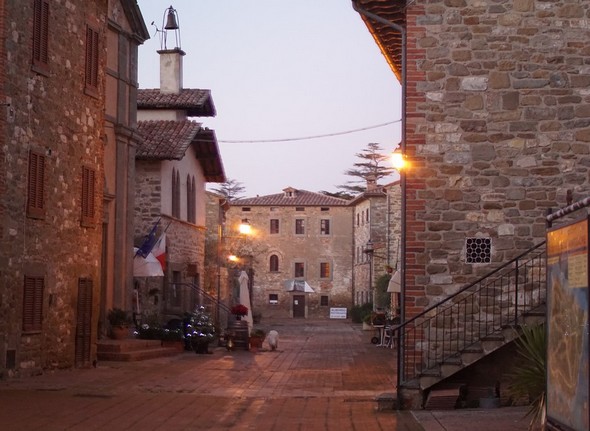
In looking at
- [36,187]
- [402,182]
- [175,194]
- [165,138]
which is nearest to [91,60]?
[36,187]

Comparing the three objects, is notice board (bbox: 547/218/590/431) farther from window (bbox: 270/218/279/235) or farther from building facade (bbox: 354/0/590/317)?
window (bbox: 270/218/279/235)

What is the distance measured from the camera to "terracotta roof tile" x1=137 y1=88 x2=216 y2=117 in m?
34.1

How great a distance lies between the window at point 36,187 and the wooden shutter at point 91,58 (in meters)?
2.85

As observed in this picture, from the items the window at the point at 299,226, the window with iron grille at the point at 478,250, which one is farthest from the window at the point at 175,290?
the window at the point at 299,226

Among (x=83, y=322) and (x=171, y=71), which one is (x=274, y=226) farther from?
(x=83, y=322)

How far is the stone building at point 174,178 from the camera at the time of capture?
30328 millimetres

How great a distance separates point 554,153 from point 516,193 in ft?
2.59

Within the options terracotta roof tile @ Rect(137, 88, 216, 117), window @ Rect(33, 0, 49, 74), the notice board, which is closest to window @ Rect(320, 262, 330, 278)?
terracotta roof tile @ Rect(137, 88, 216, 117)

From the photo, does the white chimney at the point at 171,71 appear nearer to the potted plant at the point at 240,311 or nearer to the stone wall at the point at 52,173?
the potted plant at the point at 240,311

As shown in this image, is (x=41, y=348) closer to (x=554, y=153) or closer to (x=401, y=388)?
(x=401, y=388)

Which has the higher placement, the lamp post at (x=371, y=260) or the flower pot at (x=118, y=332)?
the lamp post at (x=371, y=260)

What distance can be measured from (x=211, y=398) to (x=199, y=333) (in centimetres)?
1196

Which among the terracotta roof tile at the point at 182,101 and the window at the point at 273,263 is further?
the window at the point at 273,263

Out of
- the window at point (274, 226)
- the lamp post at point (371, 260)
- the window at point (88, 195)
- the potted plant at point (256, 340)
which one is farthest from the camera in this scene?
the window at point (274, 226)
